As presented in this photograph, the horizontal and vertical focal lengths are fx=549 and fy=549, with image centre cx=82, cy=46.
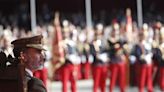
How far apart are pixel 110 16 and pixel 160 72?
458 centimetres

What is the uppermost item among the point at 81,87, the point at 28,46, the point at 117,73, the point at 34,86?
the point at 28,46

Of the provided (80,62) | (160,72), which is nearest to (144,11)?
(80,62)

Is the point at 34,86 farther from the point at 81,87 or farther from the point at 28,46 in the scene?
the point at 81,87

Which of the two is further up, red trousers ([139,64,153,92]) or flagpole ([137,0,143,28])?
flagpole ([137,0,143,28])

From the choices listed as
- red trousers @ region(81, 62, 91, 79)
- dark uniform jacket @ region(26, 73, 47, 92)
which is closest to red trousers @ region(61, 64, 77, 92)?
red trousers @ region(81, 62, 91, 79)

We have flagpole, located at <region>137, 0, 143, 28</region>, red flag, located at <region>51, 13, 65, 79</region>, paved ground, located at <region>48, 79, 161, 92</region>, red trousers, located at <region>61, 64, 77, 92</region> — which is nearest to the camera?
red trousers, located at <region>61, 64, 77, 92</region>

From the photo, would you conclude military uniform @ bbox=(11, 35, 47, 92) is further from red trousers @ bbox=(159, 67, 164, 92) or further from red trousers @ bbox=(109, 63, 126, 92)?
red trousers @ bbox=(159, 67, 164, 92)

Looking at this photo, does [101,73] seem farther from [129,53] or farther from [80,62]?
[80,62]

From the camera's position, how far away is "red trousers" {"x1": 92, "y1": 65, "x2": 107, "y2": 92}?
9.24 m

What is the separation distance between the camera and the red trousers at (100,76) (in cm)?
924

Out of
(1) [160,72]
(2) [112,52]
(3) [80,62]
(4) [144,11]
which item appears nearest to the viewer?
(2) [112,52]

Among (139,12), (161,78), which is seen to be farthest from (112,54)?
(139,12)

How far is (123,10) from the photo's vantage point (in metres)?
13.8

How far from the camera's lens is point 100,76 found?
934cm
